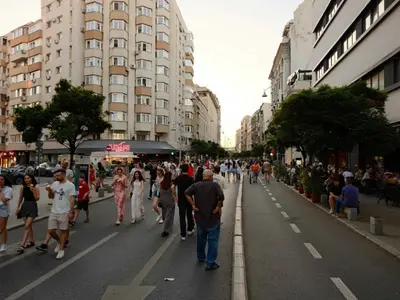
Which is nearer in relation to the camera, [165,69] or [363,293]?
[363,293]

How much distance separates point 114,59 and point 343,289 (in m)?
53.0

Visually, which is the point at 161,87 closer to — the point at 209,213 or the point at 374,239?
the point at 374,239

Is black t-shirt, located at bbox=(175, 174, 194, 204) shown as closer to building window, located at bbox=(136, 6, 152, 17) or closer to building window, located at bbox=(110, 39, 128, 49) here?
building window, located at bbox=(110, 39, 128, 49)

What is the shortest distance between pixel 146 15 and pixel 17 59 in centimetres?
2475

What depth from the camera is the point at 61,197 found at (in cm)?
779

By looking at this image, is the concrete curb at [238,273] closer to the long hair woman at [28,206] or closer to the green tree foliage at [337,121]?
the long hair woman at [28,206]

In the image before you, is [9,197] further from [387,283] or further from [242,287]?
[387,283]

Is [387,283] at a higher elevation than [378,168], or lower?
lower

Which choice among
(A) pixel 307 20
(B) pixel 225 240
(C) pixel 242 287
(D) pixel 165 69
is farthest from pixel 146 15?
(C) pixel 242 287

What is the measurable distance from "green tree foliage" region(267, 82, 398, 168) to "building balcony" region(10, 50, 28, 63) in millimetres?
58963

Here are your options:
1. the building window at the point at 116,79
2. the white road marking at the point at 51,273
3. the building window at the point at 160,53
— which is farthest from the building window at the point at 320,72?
the white road marking at the point at 51,273

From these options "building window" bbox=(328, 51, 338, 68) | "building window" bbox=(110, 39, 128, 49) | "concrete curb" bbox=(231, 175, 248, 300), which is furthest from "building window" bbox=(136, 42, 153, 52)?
"concrete curb" bbox=(231, 175, 248, 300)

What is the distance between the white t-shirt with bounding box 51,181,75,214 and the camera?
7.72m

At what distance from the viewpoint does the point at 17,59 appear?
66.1 m
